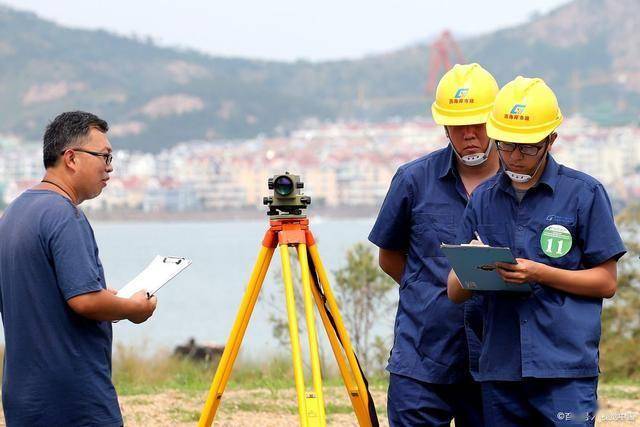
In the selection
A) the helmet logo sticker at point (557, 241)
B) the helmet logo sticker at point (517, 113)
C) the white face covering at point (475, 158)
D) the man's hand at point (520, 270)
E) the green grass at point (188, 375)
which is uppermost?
the helmet logo sticker at point (517, 113)

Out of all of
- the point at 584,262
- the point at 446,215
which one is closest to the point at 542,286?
the point at 584,262

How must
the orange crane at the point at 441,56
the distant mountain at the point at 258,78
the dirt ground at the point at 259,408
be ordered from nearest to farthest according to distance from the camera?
the dirt ground at the point at 259,408 → the distant mountain at the point at 258,78 → the orange crane at the point at 441,56

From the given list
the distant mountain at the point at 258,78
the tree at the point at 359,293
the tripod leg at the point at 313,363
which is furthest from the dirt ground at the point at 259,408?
the distant mountain at the point at 258,78

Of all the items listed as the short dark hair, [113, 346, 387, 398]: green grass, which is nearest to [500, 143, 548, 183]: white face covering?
the short dark hair

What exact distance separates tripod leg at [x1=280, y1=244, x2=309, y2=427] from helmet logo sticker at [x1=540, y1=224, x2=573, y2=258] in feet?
3.23

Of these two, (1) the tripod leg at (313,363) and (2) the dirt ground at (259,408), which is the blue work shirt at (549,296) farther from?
(2) the dirt ground at (259,408)

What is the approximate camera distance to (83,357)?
14.1 ft

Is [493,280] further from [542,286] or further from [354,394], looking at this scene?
[354,394]

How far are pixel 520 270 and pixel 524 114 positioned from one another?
1.67ft

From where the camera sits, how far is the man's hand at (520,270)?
4.00 meters

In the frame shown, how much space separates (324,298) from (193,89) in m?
144

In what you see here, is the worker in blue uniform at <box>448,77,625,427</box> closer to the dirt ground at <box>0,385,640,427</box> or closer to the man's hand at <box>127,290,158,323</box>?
the man's hand at <box>127,290,158,323</box>

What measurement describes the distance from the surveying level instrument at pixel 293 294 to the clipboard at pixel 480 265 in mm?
712

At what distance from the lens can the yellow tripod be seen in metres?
4.59
